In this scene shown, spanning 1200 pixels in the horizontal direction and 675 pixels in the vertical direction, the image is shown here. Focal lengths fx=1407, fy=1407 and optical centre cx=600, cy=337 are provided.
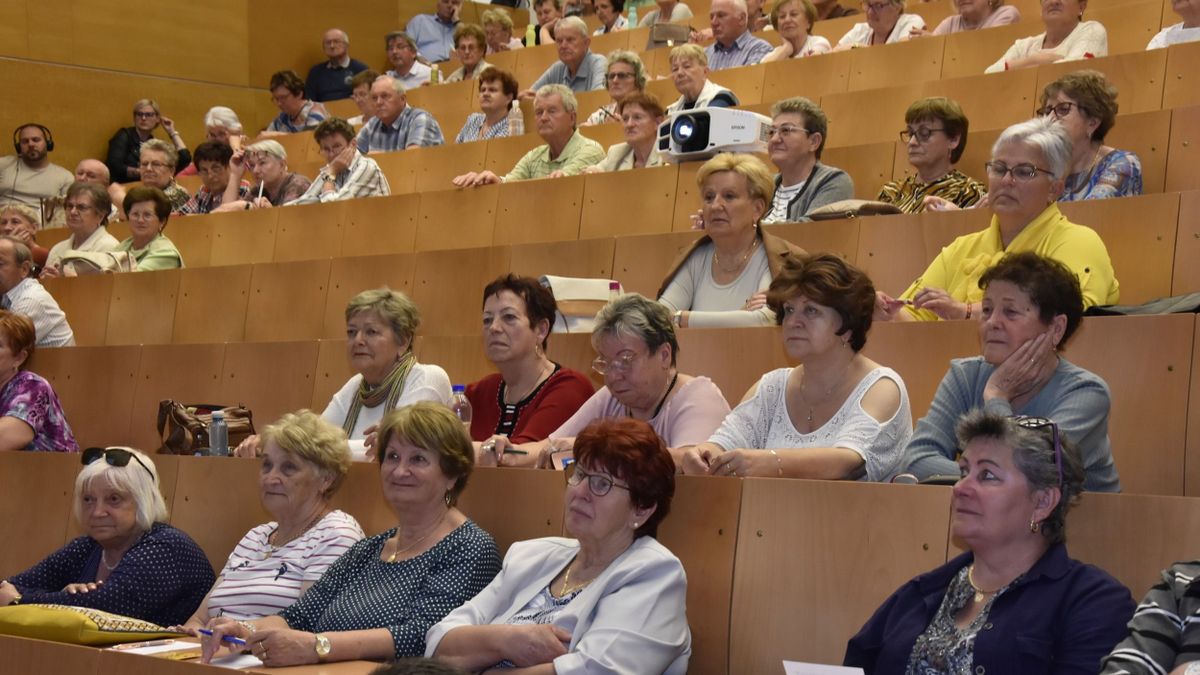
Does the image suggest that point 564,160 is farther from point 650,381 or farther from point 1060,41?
point 650,381

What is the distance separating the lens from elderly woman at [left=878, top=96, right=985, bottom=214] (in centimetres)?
362

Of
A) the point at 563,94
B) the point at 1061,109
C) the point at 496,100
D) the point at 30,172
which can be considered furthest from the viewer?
the point at 30,172

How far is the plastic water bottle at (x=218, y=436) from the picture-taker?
3.52 metres

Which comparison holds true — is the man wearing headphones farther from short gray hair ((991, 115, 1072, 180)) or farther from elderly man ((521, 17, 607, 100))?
short gray hair ((991, 115, 1072, 180))

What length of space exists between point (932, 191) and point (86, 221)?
335 cm

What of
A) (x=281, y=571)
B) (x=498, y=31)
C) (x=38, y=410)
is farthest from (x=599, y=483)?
(x=498, y=31)

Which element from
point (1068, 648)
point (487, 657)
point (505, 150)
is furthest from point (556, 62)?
point (1068, 648)

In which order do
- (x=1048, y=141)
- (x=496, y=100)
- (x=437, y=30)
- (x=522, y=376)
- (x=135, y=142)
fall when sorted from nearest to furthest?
1. (x=1048, y=141)
2. (x=522, y=376)
3. (x=496, y=100)
4. (x=135, y=142)
5. (x=437, y=30)

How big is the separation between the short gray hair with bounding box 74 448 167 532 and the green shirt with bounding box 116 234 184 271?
89.4 inches

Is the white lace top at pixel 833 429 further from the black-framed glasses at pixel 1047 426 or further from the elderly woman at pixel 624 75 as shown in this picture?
the elderly woman at pixel 624 75

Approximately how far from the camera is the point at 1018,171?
2863mm

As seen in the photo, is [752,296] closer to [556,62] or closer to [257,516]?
[257,516]

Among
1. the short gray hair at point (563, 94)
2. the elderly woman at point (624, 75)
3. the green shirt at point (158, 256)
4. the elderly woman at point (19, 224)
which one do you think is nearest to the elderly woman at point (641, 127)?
the short gray hair at point (563, 94)

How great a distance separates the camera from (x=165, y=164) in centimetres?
656
